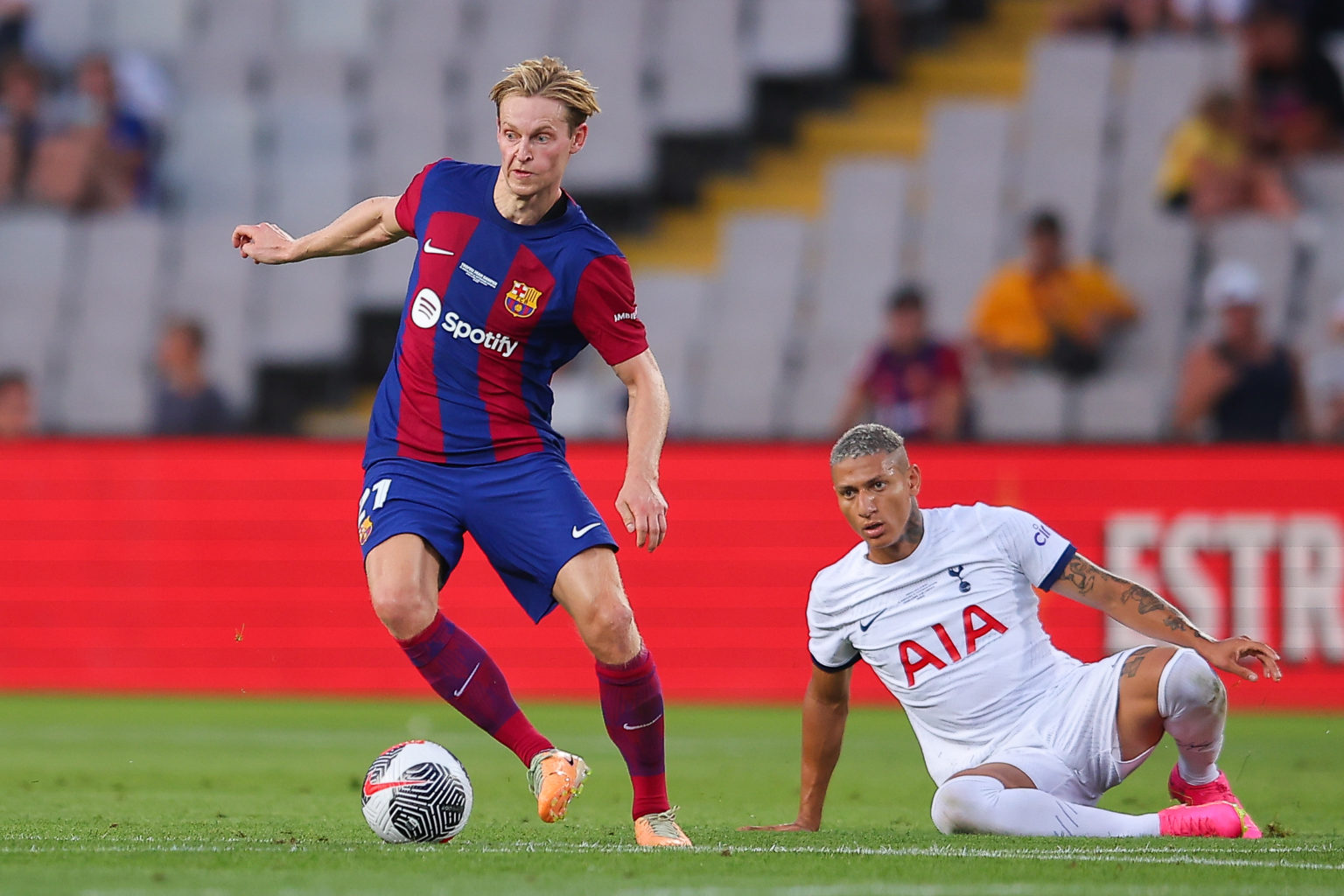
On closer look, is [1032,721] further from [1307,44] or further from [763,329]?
[1307,44]

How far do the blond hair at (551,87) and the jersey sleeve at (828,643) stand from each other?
1620 millimetres

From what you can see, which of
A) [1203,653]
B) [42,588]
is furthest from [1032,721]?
[42,588]

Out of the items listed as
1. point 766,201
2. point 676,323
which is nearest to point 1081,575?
point 676,323

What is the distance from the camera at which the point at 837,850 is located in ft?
17.2

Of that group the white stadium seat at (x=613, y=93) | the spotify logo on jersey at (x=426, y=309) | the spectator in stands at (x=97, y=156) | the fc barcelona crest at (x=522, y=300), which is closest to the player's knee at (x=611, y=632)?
the fc barcelona crest at (x=522, y=300)

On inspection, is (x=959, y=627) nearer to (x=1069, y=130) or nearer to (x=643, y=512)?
(x=643, y=512)

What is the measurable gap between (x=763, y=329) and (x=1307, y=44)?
4.56m

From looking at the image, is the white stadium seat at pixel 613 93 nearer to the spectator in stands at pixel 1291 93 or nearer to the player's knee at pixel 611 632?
the spectator in stands at pixel 1291 93

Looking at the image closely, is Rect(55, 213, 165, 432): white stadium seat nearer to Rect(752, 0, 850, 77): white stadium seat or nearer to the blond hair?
Rect(752, 0, 850, 77): white stadium seat

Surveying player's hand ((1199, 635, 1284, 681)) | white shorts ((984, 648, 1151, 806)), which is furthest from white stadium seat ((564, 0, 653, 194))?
player's hand ((1199, 635, 1284, 681))

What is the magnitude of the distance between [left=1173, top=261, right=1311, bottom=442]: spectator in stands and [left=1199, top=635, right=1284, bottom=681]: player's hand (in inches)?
267

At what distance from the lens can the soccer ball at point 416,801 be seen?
544cm

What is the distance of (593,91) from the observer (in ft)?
18.7

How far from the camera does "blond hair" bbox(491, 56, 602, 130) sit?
551 centimetres
